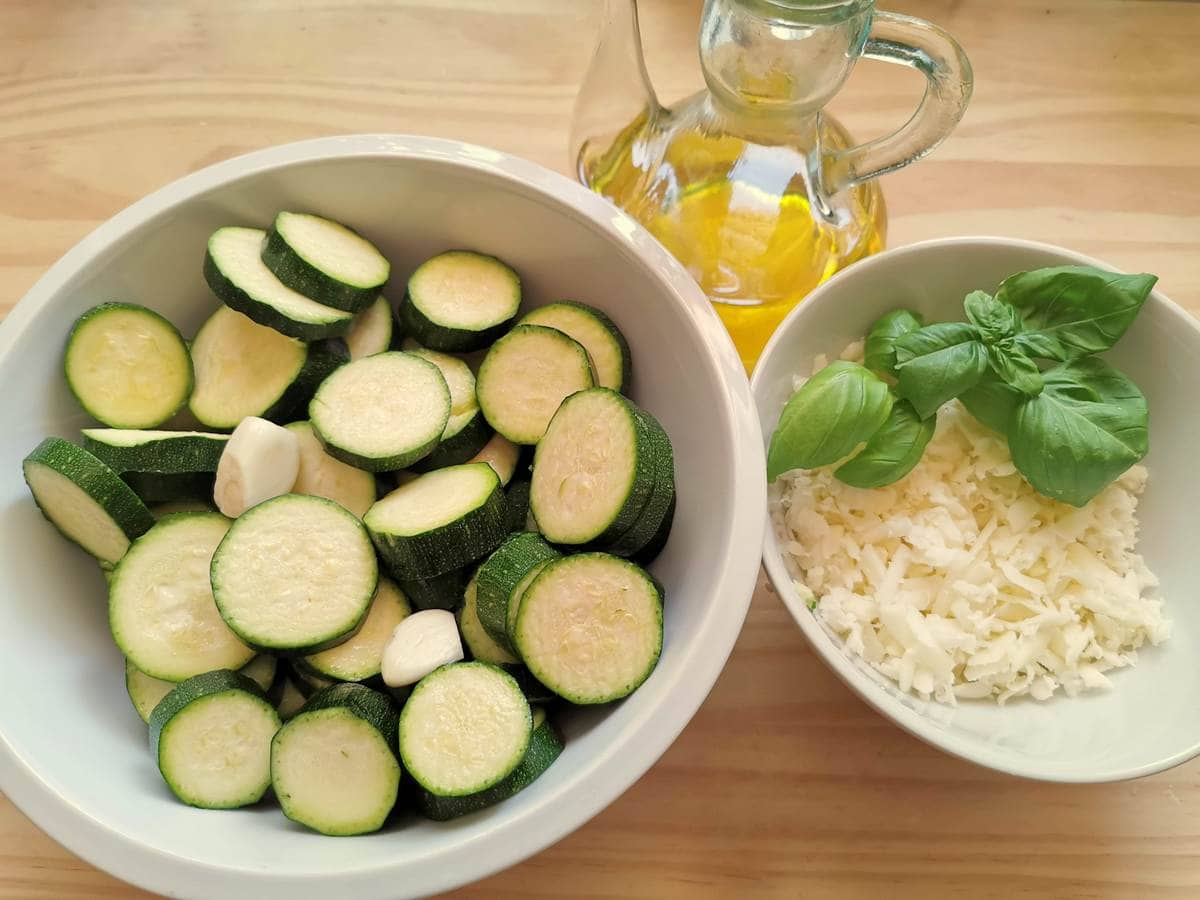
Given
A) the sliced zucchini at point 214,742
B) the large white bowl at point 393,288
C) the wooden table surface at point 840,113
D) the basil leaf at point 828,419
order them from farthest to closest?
the wooden table surface at point 840,113 → the basil leaf at point 828,419 → the sliced zucchini at point 214,742 → the large white bowl at point 393,288

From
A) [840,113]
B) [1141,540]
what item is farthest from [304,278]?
[1141,540]

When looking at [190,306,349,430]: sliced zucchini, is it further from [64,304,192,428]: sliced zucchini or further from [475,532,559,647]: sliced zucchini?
[475,532,559,647]: sliced zucchini

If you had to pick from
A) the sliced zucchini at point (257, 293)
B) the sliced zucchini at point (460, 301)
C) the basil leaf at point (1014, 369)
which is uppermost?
the sliced zucchini at point (257, 293)

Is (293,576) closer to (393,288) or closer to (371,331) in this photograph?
(371,331)

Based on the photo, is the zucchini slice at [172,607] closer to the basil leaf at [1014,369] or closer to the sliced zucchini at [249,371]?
the sliced zucchini at [249,371]

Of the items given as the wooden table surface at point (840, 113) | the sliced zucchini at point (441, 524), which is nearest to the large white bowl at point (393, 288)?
the sliced zucchini at point (441, 524)

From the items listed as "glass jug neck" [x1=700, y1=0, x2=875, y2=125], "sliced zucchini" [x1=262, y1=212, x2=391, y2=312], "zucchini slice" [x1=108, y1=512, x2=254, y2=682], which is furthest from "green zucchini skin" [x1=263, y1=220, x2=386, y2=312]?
"glass jug neck" [x1=700, y1=0, x2=875, y2=125]
